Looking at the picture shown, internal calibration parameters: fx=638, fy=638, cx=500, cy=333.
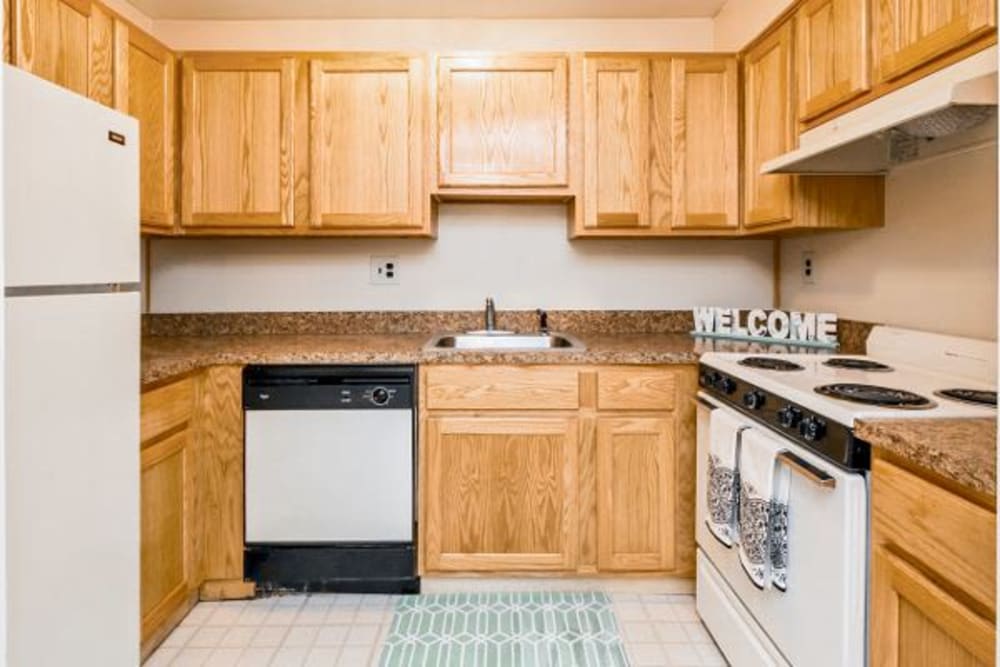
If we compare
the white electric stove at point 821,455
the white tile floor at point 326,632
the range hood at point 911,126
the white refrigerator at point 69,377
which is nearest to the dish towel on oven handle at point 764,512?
the white electric stove at point 821,455

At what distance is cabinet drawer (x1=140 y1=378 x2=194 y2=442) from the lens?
1821 millimetres

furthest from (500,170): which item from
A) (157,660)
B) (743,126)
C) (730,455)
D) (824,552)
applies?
(157,660)

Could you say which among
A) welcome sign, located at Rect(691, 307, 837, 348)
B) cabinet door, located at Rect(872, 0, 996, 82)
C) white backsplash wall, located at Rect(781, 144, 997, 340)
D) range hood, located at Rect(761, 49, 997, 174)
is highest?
cabinet door, located at Rect(872, 0, 996, 82)

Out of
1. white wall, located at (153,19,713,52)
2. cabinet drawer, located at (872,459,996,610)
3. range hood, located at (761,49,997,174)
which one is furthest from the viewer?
white wall, located at (153,19,713,52)

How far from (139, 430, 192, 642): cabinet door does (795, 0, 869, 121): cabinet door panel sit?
86.8 inches

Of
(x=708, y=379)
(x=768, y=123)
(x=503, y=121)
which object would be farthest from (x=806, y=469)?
(x=503, y=121)

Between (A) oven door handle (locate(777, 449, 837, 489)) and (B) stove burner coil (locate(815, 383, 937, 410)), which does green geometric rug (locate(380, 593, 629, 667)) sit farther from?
(B) stove burner coil (locate(815, 383, 937, 410))

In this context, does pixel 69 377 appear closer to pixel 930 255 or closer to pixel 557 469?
pixel 557 469

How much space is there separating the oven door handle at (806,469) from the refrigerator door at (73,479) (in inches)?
57.4

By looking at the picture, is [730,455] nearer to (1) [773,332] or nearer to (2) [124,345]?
(1) [773,332]

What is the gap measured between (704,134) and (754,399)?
4.20 ft

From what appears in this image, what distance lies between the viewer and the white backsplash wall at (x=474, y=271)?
279 cm

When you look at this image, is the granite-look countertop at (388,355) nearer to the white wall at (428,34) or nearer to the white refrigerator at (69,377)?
the white refrigerator at (69,377)

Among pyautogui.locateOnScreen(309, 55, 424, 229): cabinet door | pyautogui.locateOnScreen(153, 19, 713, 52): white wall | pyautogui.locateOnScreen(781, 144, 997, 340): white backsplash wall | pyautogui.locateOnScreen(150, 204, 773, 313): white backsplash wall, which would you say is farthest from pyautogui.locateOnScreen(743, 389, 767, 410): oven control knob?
pyautogui.locateOnScreen(153, 19, 713, 52): white wall
